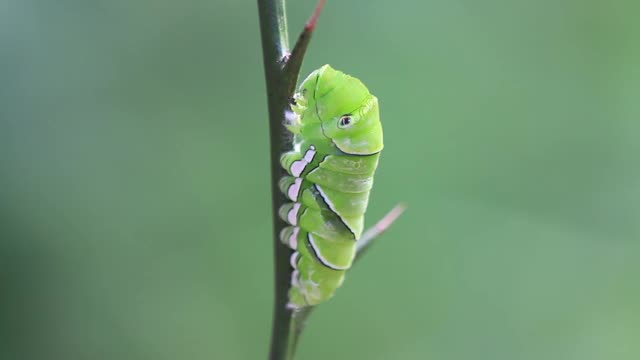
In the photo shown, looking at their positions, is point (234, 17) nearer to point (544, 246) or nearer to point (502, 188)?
point (502, 188)

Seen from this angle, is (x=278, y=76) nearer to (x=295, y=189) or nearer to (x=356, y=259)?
(x=356, y=259)

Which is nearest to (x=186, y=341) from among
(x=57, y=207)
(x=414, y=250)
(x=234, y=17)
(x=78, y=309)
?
(x=78, y=309)

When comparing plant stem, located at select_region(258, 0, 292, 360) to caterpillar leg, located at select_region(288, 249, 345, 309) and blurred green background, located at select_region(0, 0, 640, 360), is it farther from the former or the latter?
blurred green background, located at select_region(0, 0, 640, 360)

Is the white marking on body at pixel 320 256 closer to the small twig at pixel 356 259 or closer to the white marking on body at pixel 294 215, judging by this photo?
the white marking on body at pixel 294 215

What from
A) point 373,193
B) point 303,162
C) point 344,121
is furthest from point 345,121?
point 373,193

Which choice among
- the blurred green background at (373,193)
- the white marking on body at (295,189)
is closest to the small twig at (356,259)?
the white marking on body at (295,189)

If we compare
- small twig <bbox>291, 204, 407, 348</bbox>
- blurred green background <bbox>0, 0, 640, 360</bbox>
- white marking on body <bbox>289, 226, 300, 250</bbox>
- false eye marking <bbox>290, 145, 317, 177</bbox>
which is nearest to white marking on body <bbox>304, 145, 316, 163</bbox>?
false eye marking <bbox>290, 145, 317, 177</bbox>
